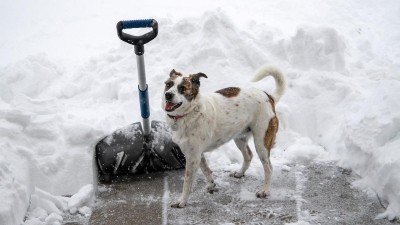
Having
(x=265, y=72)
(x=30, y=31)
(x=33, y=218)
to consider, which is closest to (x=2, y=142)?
(x=33, y=218)

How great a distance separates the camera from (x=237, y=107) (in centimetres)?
398

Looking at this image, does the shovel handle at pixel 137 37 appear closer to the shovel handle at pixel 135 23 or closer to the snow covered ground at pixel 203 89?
the shovel handle at pixel 135 23

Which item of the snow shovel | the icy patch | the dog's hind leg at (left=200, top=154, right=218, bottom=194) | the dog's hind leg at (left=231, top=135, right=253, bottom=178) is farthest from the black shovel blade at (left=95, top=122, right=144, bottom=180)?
the dog's hind leg at (left=231, top=135, right=253, bottom=178)

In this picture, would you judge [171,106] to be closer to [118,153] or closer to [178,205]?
[178,205]

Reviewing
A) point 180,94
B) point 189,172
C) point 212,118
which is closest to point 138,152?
point 189,172

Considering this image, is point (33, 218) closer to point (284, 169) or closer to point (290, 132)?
point (284, 169)

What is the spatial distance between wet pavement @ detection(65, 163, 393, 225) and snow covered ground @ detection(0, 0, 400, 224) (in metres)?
0.17

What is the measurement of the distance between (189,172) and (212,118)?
1.66 feet

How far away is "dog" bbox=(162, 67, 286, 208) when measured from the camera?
3658 millimetres

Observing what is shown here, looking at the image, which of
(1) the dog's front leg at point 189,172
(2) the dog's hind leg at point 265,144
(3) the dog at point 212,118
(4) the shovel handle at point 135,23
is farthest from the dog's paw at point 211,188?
(4) the shovel handle at point 135,23

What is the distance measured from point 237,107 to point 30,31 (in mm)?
7057

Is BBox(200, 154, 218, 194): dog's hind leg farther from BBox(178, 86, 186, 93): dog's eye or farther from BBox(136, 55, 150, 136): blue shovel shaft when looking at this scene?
BBox(178, 86, 186, 93): dog's eye

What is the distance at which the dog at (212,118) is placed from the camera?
144 inches

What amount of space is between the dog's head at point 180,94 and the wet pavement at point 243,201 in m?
0.87
